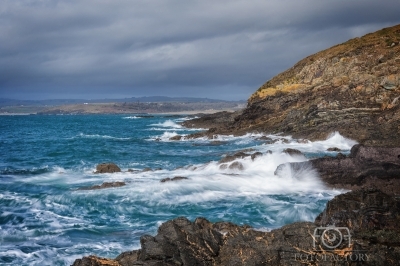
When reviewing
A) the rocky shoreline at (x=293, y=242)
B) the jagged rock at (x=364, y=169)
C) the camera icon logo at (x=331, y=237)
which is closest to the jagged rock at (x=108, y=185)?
A: the jagged rock at (x=364, y=169)

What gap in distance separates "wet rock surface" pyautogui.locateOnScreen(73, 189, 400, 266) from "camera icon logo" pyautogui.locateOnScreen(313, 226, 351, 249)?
2 centimetres

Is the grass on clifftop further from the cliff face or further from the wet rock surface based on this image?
the wet rock surface

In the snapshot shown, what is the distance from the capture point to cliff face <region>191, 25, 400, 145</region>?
36.2 m

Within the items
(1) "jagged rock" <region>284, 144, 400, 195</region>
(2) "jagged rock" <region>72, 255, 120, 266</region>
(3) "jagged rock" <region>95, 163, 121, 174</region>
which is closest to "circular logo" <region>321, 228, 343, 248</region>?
(2) "jagged rock" <region>72, 255, 120, 266</region>

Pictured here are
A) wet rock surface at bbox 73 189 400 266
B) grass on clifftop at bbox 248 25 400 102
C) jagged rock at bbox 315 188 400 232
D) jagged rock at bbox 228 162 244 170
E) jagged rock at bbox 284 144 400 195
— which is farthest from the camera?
grass on clifftop at bbox 248 25 400 102

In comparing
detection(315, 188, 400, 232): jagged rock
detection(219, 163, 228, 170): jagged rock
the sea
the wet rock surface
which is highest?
detection(315, 188, 400, 232): jagged rock

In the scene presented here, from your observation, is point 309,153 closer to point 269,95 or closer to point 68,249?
point 68,249

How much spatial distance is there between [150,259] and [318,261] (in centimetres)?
325

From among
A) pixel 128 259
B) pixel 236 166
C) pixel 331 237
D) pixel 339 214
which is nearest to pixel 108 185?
pixel 236 166

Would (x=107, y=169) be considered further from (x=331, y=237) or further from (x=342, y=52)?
(x=342, y=52)

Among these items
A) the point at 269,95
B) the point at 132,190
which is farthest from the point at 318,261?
the point at 269,95

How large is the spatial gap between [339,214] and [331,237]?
1.24 metres

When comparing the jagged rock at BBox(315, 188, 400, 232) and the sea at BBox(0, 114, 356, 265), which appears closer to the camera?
the jagged rock at BBox(315, 188, 400, 232)

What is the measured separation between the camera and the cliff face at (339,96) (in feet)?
119
